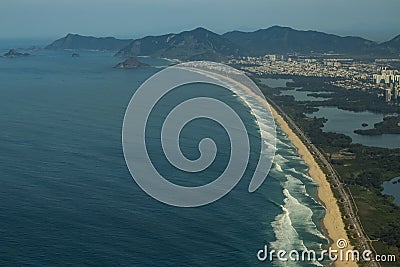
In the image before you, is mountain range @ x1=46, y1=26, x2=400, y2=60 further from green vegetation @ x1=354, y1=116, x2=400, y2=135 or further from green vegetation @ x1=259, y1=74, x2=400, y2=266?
green vegetation @ x1=354, y1=116, x2=400, y2=135

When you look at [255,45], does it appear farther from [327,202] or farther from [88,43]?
[327,202]

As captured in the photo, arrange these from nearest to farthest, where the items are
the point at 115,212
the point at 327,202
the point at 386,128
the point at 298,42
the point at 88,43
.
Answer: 1. the point at 115,212
2. the point at 327,202
3. the point at 386,128
4. the point at 298,42
5. the point at 88,43

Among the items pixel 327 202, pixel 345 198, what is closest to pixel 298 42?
pixel 345 198

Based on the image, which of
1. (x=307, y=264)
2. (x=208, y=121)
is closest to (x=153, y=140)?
(x=208, y=121)

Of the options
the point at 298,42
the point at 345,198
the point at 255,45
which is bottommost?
the point at 345,198

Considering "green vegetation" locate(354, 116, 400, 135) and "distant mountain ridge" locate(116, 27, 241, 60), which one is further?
"distant mountain ridge" locate(116, 27, 241, 60)

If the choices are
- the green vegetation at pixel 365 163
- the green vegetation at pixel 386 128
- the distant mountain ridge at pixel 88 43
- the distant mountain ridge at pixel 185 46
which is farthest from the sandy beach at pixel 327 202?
the distant mountain ridge at pixel 88 43

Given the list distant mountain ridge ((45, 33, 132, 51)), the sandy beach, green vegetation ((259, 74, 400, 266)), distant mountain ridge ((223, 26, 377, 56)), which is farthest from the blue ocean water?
distant mountain ridge ((45, 33, 132, 51))

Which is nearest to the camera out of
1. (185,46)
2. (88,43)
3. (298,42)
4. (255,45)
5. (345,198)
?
(345,198)
